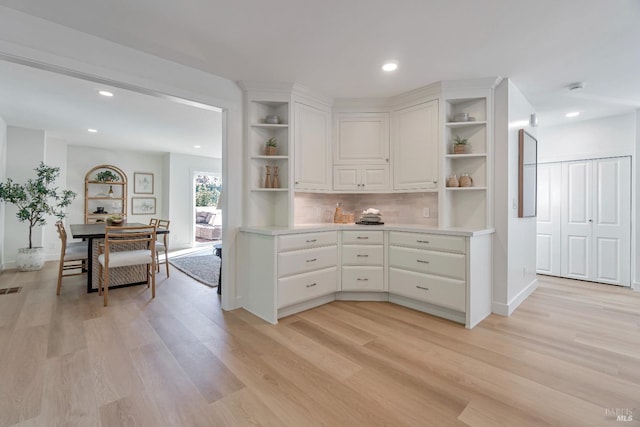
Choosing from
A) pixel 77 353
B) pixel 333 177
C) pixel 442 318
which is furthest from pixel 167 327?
pixel 442 318

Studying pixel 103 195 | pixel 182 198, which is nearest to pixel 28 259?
pixel 103 195

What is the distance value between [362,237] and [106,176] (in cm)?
636

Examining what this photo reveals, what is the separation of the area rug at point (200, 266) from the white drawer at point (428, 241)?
2.59 m

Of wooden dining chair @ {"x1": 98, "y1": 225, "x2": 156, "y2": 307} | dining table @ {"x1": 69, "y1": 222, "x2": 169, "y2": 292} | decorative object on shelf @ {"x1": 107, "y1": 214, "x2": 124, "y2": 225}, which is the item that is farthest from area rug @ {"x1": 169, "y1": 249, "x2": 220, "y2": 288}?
decorative object on shelf @ {"x1": 107, "y1": 214, "x2": 124, "y2": 225}

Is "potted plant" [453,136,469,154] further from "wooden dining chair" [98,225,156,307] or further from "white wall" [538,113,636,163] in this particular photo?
"wooden dining chair" [98,225,156,307]

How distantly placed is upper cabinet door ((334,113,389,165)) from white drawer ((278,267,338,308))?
1429 millimetres

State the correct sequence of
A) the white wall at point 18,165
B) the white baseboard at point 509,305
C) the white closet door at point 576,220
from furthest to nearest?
the white wall at point 18,165 → the white closet door at point 576,220 → the white baseboard at point 509,305

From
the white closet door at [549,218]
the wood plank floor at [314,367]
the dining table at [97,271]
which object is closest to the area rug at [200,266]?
the dining table at [97,271]

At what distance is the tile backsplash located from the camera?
3562mm

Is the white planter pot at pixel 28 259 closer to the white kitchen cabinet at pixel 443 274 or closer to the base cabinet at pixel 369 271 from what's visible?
the base cabinet at pixel 369 271

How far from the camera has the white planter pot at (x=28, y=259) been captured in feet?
15.4

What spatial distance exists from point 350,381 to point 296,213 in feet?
7.13

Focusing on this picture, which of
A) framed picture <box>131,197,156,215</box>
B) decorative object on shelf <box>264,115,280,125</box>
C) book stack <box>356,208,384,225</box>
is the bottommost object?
book stack <box>356,208,384,225</box>

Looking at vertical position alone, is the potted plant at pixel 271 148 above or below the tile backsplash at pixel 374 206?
above
